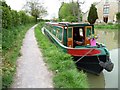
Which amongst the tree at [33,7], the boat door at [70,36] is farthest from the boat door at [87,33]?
the tree at [33,7]

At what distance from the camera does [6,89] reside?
5.91 m

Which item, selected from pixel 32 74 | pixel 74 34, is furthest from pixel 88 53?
pixel 32 74

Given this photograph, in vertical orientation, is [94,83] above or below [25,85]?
below

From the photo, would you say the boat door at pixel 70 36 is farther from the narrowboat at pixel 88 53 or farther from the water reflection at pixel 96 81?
the water reflection at pixel 96 81

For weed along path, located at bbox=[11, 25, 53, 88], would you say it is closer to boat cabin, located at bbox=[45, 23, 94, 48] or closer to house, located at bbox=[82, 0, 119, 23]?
boat cabin, located at bbox=[45, 23, 94, 48]

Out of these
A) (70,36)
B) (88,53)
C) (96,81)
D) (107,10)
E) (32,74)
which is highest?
(107,10)

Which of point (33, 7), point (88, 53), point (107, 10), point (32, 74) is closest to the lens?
point (32, 74)

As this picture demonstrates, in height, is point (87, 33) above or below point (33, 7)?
below

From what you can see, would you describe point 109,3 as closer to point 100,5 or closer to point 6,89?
point 100,5

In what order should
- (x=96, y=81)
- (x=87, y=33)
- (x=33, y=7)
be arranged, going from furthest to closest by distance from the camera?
1. (x=33, y=7)
2. (x=87, y=33)
3. (x=96, y=81)

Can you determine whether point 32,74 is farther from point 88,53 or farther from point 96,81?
point 88,53

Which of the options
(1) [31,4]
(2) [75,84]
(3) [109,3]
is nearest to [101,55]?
(2) [75,84]

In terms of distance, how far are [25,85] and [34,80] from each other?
463mm

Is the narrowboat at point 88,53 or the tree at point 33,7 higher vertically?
the tree at point 33,7
